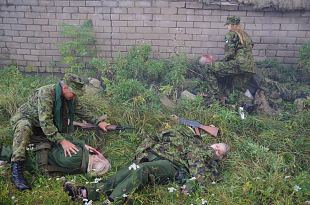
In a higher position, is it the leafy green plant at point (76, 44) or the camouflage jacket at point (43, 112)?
the leafy green plant at point (76, 44)

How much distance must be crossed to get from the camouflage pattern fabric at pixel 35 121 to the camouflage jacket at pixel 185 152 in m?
1.16

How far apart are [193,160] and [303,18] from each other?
14.0 feet

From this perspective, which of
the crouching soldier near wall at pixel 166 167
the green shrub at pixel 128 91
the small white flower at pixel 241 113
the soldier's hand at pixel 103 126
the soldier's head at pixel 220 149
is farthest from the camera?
the green shrub at pixel 128 91

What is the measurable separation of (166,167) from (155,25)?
3.74 m

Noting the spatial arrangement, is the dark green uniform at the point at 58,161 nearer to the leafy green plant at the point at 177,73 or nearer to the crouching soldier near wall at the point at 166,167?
the crouching soldier near wall at the point at 166,167

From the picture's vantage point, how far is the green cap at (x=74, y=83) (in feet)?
14.3

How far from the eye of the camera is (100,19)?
7223 millimetres

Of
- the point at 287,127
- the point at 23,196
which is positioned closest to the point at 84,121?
the point at 23,196

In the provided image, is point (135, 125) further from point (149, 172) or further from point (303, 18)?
point (303, 18)

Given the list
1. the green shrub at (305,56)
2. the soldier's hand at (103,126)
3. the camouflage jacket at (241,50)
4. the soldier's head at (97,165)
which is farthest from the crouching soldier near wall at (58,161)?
the green shrub at (305,56)

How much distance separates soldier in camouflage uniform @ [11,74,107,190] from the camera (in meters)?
4.29

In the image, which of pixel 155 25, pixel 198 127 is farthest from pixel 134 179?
pixel 155 25

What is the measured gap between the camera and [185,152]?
4535 mm

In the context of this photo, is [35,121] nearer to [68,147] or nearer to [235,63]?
[68,147]
